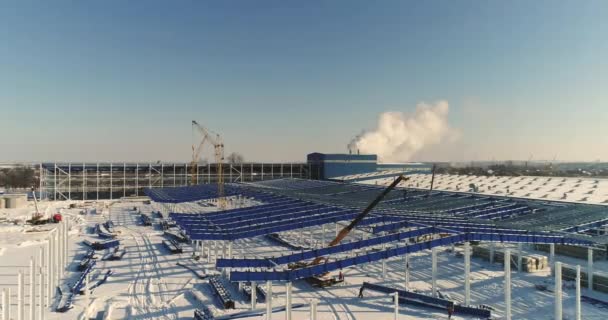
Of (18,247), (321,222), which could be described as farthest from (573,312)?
(18,247)

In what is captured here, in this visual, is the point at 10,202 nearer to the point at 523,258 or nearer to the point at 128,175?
the point at 128,175

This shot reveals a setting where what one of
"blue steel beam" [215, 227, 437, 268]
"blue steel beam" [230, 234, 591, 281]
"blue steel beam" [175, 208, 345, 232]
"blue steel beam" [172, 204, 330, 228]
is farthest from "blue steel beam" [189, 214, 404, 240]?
"blue steel beam" [230, 234, 591, 281]

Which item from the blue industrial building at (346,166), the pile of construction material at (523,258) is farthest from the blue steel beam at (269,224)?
the blue industrial building at (346,166)

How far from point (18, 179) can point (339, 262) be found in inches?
4862

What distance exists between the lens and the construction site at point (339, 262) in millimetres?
14461

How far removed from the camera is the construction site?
1446 cm

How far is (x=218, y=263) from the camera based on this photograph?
13.5m

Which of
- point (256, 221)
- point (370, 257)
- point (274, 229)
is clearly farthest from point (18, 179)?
point (370, 257)

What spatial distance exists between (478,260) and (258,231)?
45.1 feet

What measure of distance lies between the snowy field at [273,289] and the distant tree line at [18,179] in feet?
300

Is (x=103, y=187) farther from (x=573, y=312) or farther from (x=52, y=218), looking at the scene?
(x=573, y=312)

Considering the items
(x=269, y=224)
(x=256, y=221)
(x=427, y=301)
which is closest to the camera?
(x=427, y=301)

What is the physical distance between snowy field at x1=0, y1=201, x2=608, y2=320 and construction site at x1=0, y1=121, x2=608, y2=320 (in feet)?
0.30

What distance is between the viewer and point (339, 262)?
13523 millimetres
